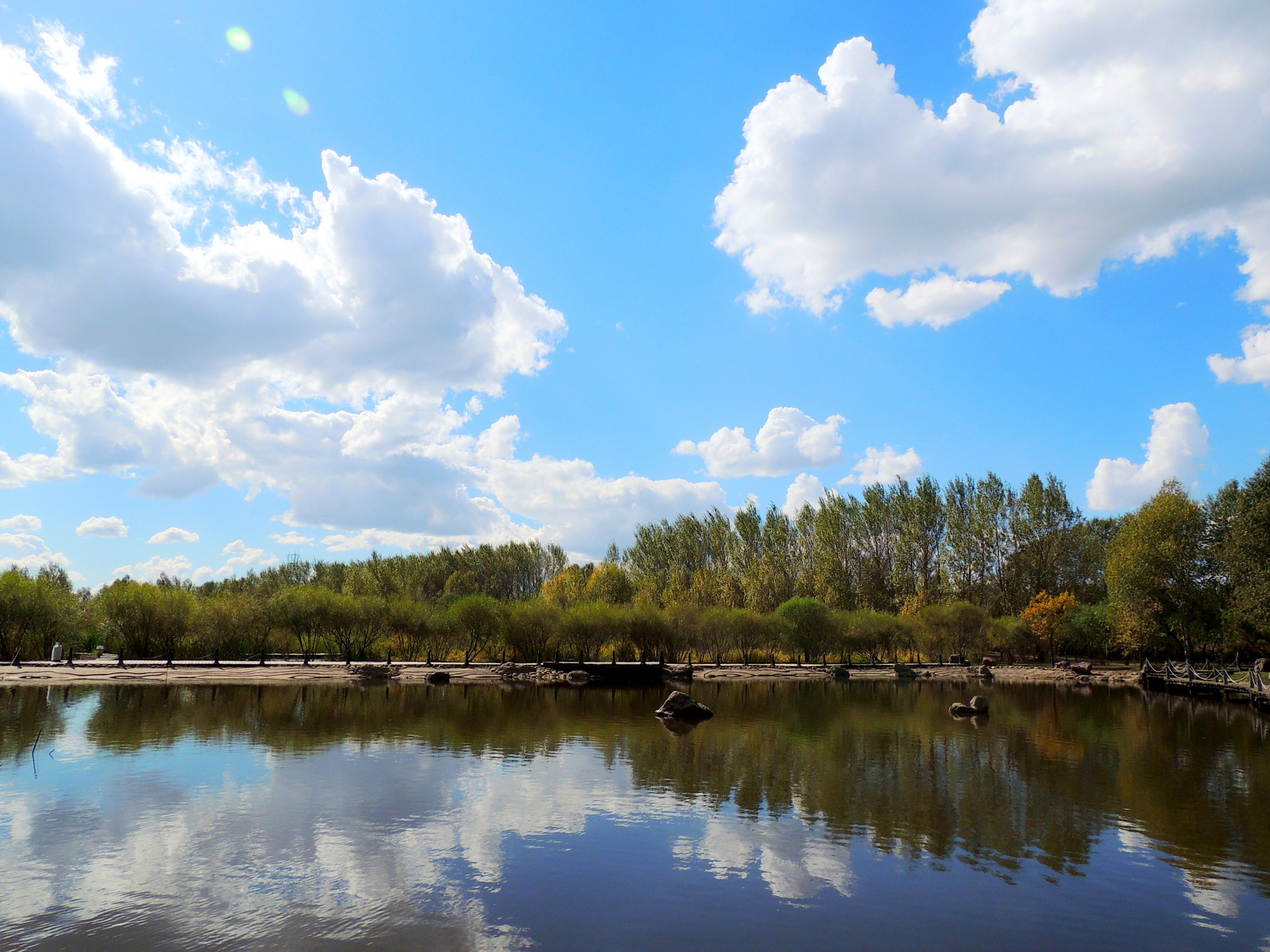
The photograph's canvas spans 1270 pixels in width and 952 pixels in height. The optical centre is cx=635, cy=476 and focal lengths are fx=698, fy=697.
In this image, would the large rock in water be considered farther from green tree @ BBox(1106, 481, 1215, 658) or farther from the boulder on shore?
green tree @ BBox(1106, 481, 1215, 658)

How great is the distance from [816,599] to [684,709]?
2035 inches

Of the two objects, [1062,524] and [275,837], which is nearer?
[275,837]

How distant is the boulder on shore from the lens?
39.2 metres

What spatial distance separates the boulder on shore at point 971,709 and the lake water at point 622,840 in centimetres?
781

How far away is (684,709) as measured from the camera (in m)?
36.5

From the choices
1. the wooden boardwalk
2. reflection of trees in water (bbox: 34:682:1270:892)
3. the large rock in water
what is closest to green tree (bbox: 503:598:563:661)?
reflection of trees in water (bbox: 34:682:1270:892)

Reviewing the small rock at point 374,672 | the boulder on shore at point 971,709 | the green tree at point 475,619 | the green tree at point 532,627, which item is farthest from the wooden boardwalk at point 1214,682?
the small rock at point 374,672

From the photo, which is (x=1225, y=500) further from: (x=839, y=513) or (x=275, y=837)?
(x=275, y=837)

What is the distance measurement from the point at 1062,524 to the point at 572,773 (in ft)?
305

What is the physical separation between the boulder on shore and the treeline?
26.3 meters

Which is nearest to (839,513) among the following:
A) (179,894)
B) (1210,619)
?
(1210,619)

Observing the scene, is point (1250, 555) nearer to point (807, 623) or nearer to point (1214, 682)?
point (1214, 682)

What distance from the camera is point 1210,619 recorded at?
2527 inches

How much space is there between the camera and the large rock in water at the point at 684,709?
36.3 m
